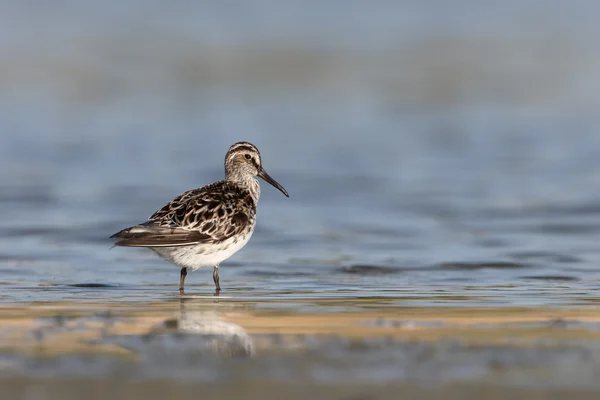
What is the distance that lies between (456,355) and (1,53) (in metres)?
28.5

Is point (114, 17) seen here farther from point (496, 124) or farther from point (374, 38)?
point (496, 124)

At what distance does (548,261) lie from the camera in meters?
12.5

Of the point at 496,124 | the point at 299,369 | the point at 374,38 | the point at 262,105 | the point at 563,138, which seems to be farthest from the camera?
the point at 374,38

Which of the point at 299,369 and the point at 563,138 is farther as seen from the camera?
the point at 563,138

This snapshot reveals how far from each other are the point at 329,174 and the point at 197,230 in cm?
884

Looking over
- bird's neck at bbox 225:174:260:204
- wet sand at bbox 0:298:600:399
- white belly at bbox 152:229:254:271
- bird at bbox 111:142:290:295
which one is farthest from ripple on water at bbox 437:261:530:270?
wet sand at bbox 0:298:600:399

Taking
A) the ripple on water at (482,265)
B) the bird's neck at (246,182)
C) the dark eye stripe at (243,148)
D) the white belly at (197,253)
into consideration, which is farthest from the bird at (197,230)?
the ripple on water at (482,265)

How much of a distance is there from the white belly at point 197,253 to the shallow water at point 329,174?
1.12 ft

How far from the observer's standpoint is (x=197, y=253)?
10.6 meters

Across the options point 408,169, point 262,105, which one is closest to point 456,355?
point 408,169

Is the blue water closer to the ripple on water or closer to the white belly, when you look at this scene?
the ripple on water

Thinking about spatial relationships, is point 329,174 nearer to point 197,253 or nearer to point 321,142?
point 321,142

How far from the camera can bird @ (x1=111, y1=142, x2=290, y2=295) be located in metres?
10.3

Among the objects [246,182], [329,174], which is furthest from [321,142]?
[246,182]
